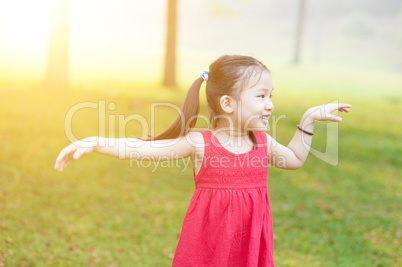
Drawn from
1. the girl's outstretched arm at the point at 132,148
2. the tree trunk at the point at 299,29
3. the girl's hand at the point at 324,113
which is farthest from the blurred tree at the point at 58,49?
the tree trunk at the point at 299,29

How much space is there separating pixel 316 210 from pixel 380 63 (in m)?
10.2

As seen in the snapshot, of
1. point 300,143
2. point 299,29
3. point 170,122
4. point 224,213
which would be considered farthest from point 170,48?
point 224,213

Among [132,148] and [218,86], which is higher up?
[218,86]

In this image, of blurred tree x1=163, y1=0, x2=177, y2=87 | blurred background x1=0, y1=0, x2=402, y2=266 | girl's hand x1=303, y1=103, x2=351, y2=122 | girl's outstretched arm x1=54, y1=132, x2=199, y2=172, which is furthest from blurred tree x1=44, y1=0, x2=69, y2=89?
girl's hand x1=303, y1=103, x2=351, y2=122

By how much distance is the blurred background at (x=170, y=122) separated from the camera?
478cm

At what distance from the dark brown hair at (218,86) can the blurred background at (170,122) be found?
317 millimetres

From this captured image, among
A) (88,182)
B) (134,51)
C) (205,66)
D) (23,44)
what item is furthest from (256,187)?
(205,66)

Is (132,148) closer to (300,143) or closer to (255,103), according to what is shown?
(255,103)

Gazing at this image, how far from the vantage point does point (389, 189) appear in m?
6.60

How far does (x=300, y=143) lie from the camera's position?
9.00 feet

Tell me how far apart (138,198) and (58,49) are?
16.0 feet

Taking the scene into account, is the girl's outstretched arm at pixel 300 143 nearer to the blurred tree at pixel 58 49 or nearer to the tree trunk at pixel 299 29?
the blurred tree at pixel 58 49

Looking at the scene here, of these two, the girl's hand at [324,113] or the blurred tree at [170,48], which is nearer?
the girl's hand at [324,113]

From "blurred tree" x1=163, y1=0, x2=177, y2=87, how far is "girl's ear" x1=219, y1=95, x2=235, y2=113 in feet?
28.1
